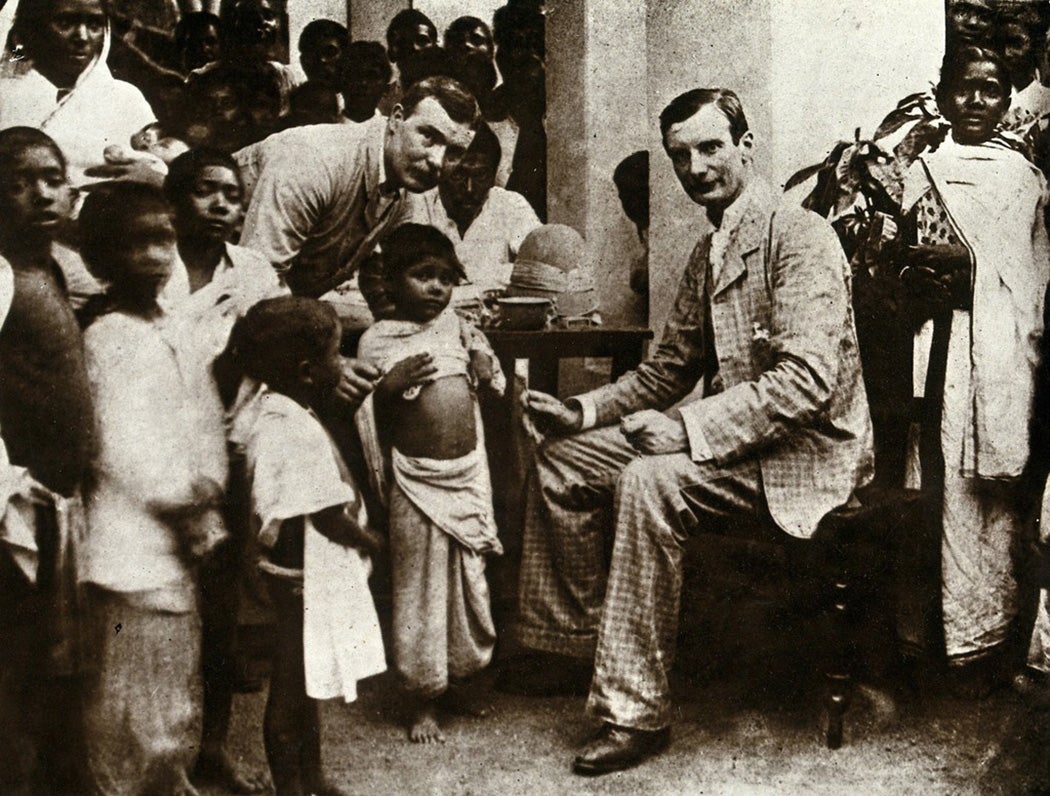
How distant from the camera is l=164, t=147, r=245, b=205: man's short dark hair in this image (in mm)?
3117

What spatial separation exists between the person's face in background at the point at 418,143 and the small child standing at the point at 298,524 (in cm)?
51

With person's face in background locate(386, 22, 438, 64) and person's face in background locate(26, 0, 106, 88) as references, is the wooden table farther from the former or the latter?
person's face in background locate(26, 0, 106, 88)

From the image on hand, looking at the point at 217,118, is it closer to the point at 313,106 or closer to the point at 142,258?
the point at 313,106

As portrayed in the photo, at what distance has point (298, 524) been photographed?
310 cm

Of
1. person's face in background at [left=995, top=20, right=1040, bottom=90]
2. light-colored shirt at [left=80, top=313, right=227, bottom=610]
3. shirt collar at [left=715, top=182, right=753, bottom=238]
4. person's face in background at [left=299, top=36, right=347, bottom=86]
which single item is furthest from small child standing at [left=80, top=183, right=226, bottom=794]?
person's face in background at [left=995, top=20, right=1040, bottom=90]

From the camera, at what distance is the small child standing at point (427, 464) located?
3238mm

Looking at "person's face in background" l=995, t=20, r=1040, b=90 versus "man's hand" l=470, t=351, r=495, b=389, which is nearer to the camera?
"man's hand" l=470, t=351, r=495, b=389

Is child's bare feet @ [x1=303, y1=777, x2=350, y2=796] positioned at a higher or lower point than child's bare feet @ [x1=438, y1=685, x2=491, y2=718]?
lower

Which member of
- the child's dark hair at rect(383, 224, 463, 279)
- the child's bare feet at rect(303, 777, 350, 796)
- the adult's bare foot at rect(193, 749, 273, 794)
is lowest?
the child's bare feet at rect(303, 777, 350, 796)

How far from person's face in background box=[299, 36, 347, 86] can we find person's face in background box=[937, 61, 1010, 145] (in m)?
1.79

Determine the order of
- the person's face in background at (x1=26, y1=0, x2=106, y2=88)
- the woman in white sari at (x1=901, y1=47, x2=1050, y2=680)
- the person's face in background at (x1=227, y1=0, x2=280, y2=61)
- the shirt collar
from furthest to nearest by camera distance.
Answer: the woman in white sari at (x1=901, y1=47, x2=1050, y2=680) < the shirt collar < the person's face in background at (x1=227, y1=0, x2=280, y2=61) < the person's face in background at (x1=26, y1=0, x2=106, y2=88)

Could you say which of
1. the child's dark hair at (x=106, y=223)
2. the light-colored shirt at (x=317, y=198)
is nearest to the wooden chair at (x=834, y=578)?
the light-colored shirt at (x=317, y=198)

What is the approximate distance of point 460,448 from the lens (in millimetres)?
3289

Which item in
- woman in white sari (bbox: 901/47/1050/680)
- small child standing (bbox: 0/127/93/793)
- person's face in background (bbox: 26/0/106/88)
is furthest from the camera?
woman in white sari (bbox: 901/47/1050/680)
